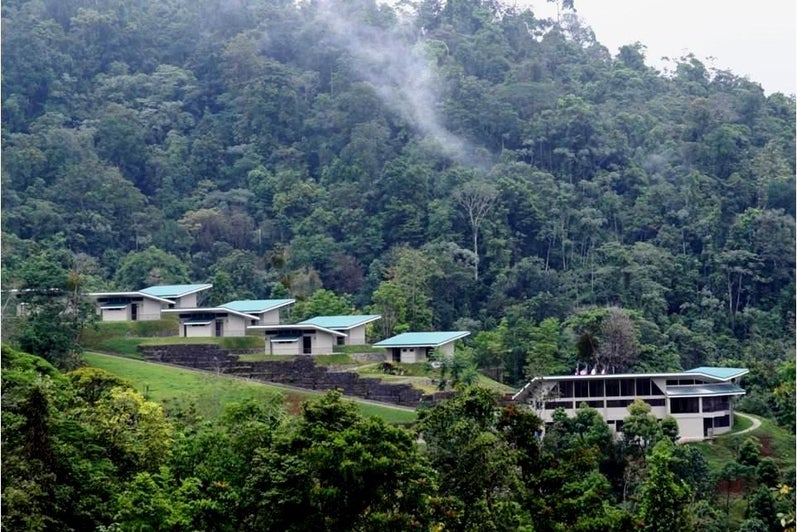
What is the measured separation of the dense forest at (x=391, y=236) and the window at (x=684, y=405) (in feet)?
9.74

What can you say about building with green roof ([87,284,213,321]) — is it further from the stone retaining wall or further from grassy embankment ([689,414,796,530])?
grassy embankment ([689,414,796,530])

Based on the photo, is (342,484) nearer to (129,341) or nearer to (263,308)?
(129,341)

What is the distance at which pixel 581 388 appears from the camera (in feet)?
136

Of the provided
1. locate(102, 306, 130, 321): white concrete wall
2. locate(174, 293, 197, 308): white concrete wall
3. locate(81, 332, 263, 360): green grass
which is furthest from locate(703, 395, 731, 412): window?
locate(102, 306, 130, 321): white concrete wall

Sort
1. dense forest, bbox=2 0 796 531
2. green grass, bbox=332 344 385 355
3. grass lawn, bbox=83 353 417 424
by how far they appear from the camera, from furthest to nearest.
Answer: green grass, bbox=332 344 385 355 → grass lawn, bbox=83 353 417 424 → dense forest, bbox=2 0 796 531

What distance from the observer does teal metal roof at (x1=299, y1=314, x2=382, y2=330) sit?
154 feet

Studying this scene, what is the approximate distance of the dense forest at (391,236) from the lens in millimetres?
23562

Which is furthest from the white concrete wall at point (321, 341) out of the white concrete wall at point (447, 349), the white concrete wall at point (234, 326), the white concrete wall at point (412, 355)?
the white concrete wall at point (447, 349)

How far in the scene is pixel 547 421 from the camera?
41.0 meters

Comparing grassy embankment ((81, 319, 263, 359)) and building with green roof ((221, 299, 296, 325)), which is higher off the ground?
building with green roof ((221, 299, 296, 325))

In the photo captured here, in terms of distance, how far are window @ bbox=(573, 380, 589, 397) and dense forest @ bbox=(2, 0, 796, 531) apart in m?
2.66

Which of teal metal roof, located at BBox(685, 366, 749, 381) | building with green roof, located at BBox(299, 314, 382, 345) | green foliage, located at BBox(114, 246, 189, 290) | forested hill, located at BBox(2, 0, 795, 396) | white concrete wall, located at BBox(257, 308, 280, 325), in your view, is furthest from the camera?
green foliage, located at BBox(114, 246, 189, 290)

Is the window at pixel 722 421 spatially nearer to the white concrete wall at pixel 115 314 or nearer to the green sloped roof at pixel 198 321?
the green sloped roof at pixel 198 321

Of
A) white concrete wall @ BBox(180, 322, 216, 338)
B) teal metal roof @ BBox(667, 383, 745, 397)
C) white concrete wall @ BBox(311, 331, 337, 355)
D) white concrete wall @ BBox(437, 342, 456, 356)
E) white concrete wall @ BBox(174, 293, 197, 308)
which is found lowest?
teal metal roof @ BBox(667, 383, 745, 397)
